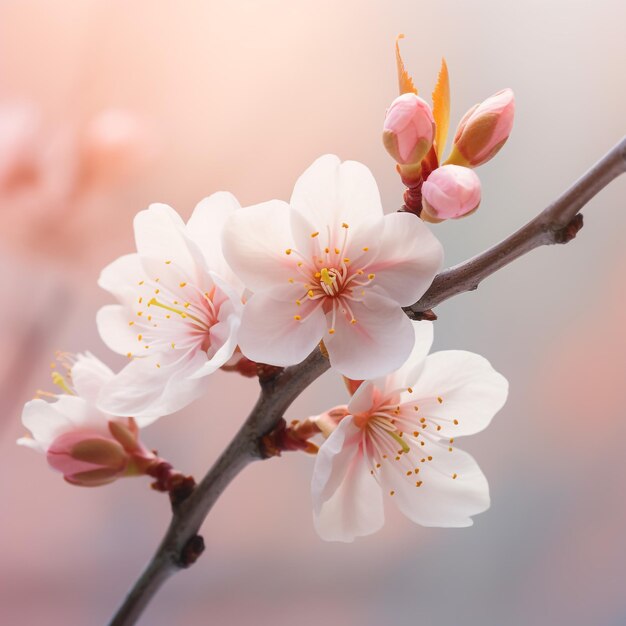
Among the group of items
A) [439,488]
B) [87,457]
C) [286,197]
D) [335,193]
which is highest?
[286,197]

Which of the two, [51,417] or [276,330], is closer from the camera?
[276,330]

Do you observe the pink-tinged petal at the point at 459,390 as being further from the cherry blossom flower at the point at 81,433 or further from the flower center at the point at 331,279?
the cherry blossom flower at the point at 81,433

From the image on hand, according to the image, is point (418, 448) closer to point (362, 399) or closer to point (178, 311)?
point (362, 399)

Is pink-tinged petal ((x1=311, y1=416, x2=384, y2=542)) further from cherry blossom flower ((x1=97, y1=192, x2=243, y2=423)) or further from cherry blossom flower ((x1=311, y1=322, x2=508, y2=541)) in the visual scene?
cherry blossom flower ((x1=97, y1=192, x2=243, y2=423))

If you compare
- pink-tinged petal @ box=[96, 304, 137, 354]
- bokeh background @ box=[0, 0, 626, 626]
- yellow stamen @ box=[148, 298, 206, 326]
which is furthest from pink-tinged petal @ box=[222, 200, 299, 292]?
bokeh background @ box=[0, 0, 626, 626]

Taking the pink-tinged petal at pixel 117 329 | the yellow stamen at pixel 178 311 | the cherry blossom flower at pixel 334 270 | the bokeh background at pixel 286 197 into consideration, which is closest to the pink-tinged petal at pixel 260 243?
the cherry blossom flower at pixel 334 270

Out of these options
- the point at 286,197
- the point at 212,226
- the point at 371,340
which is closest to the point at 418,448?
the point at 371,340
